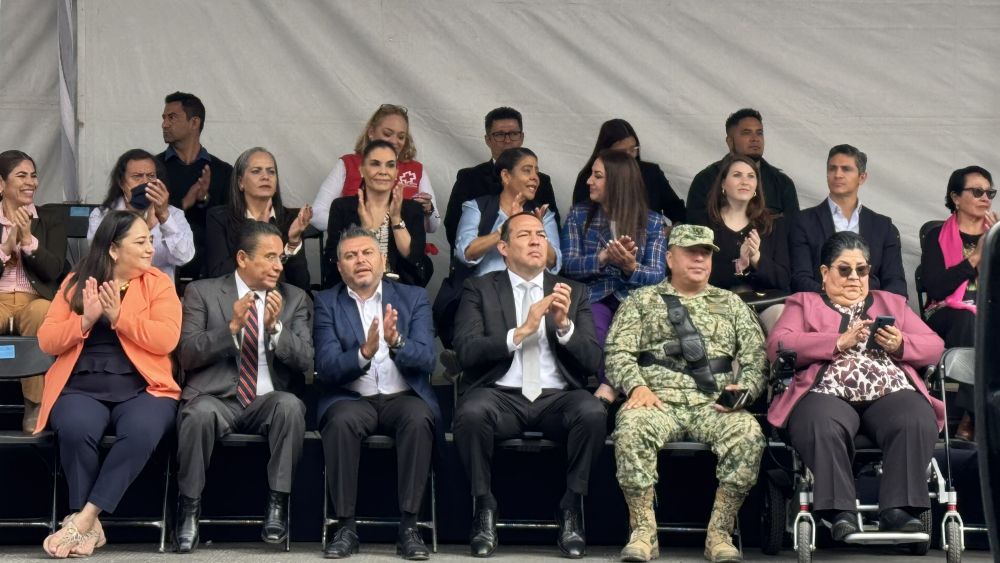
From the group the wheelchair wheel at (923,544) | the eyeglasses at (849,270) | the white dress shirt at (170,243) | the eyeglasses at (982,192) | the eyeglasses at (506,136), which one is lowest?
the wheelchair wheel at (923,544)

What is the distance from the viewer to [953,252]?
7438 millimetres

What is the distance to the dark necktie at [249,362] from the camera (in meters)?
6.53

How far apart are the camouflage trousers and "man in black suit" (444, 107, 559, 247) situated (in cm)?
168

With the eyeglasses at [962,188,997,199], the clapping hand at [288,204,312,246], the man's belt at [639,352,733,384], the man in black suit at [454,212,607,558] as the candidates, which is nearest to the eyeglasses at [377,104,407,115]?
the clapping hand at [288,204,312,246]

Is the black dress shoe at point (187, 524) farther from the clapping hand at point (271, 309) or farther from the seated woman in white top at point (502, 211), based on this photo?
the seated woman in white top at point (502, 211)

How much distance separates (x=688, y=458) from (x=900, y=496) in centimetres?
104

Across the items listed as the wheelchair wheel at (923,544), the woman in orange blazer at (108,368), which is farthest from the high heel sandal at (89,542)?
the wheelchair wheel at (923,544)

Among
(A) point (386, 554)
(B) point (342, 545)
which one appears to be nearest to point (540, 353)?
(A) point (386, 554)

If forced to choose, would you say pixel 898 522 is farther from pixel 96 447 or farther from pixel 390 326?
pixel 96 447

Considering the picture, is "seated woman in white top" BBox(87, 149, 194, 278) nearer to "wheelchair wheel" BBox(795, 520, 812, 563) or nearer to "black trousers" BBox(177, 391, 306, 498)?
"black trousers" BBox(177, 391, 306, 498)

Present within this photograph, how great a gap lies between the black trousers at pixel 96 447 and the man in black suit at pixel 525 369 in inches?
48.4

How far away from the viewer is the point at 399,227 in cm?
732

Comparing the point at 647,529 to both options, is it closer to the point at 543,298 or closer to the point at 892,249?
the point at 543,298

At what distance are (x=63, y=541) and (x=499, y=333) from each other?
6.40 feet
